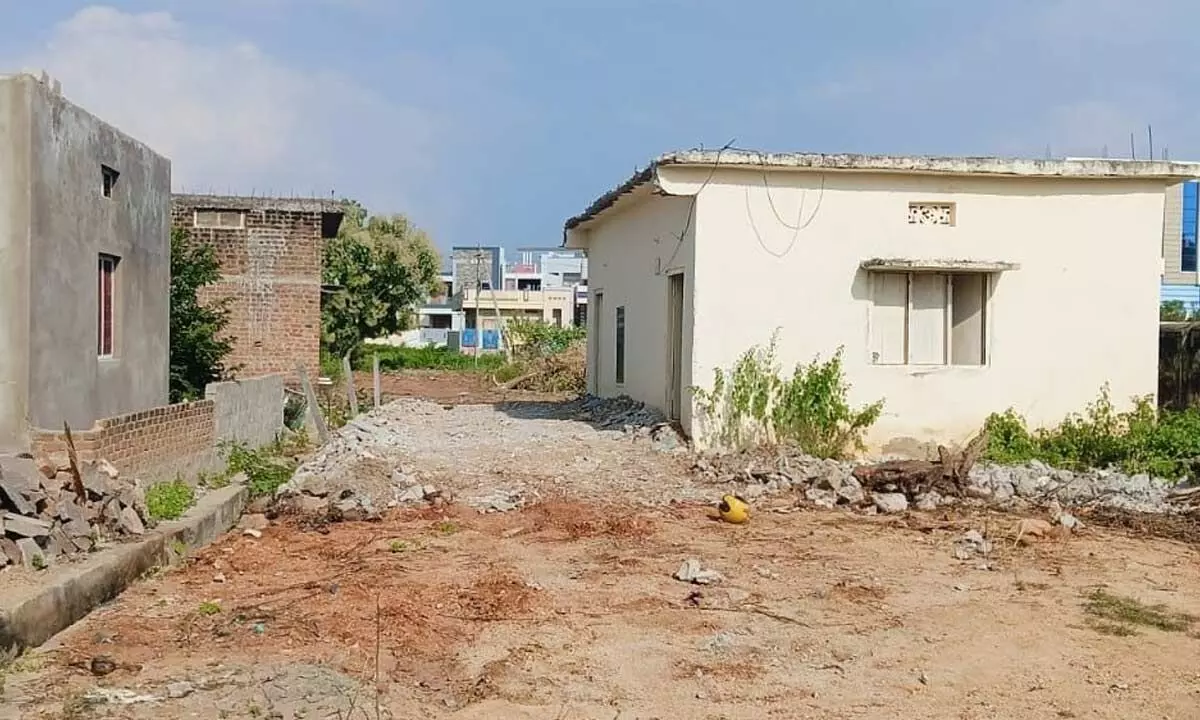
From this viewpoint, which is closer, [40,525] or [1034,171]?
[40,525]

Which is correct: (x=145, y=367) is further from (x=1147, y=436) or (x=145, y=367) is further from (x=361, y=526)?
(x=1147, y=436)

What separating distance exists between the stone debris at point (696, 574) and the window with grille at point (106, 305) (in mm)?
6396

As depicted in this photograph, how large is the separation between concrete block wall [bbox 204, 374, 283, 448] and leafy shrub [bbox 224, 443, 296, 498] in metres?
0.19

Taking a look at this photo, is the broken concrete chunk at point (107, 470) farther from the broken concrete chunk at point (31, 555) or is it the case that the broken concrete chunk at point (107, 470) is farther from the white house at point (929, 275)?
the white house at point (929, 275)

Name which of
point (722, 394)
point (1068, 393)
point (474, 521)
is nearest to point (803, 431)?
point (722, 394)

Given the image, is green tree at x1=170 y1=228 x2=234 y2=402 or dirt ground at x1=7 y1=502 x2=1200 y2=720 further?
green tree at x1=170 y1=228 x2=234 y2=402

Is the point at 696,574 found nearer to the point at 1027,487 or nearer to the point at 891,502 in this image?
the point at 891,502

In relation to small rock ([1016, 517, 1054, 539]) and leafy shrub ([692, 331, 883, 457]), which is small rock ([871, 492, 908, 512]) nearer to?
small rock ([1016, 517, 1054, 539])

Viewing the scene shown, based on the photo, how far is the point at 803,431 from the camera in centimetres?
1341

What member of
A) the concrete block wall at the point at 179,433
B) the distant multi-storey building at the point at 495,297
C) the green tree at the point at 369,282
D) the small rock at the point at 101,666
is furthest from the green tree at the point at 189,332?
the distant multi-storey building at the point at 495,297

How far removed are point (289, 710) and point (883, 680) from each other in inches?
116

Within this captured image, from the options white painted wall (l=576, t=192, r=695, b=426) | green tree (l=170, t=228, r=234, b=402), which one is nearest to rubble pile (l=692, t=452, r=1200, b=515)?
white painted wall (l=576, t=192, r=695, b=426)

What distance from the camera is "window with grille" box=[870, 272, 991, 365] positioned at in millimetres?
13812

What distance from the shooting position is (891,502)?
1146 centimetres
